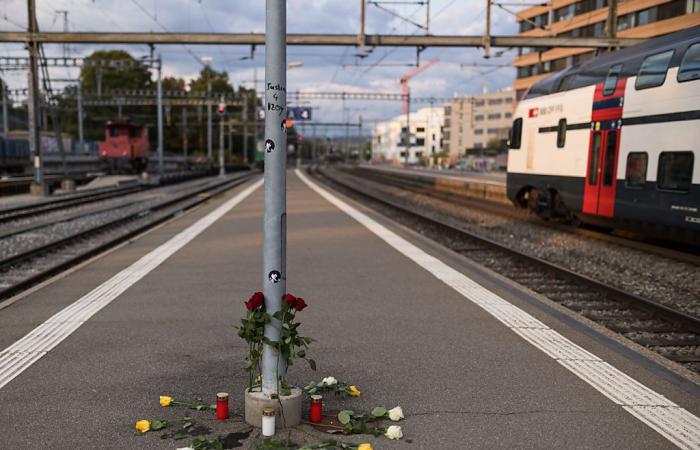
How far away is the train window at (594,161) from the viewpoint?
12.4 meters

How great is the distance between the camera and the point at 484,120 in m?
115

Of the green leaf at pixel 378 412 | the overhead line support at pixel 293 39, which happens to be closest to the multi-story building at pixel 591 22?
the overhead line support at pixel 293 39

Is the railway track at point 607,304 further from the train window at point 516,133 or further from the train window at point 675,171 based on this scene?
the train window at point 516,133

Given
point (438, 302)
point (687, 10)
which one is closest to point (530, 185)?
point (438, 302)

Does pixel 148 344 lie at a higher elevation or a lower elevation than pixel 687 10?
lower

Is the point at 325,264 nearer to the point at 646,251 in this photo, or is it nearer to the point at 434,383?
the point at 434,383

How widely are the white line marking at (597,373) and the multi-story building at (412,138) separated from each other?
130m

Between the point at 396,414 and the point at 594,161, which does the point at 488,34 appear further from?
the point at 396,414

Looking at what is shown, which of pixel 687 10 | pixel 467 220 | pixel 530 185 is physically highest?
pixel 687 10

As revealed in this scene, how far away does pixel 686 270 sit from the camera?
9.86 metres

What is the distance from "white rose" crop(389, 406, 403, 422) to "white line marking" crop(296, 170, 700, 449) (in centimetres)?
151

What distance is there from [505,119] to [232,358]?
Result: 112119mm

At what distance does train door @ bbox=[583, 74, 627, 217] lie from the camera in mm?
11680

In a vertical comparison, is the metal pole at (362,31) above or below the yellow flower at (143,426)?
above
